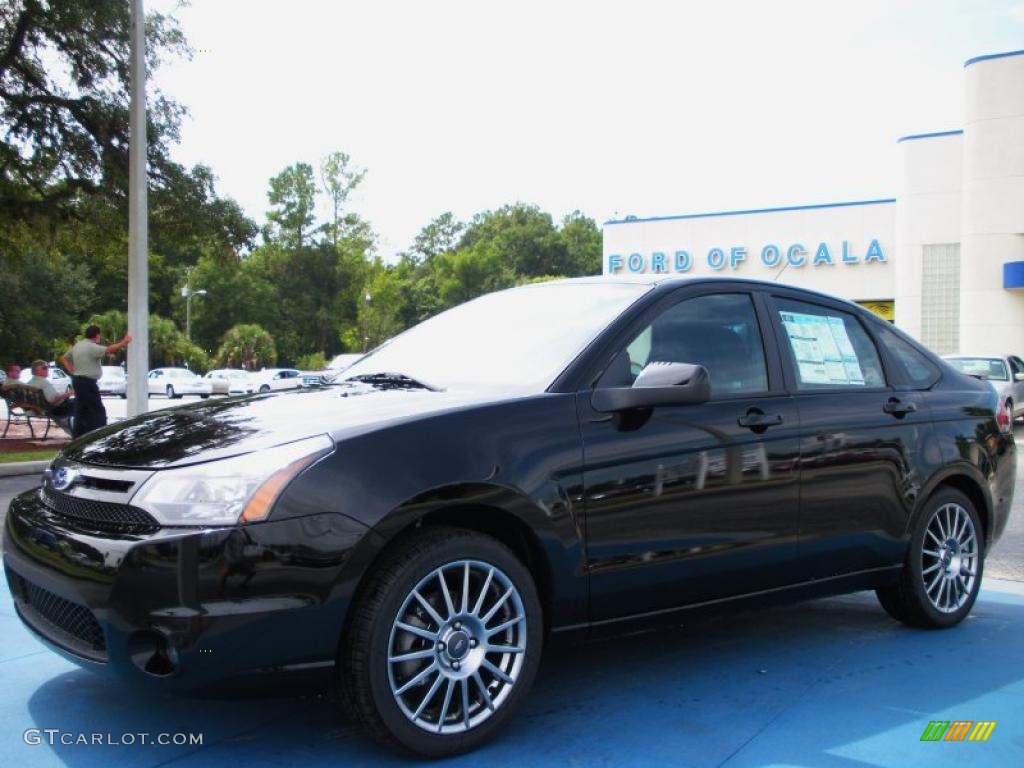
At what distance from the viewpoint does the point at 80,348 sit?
1249cm

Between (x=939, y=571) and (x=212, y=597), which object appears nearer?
(x=212, y=597)

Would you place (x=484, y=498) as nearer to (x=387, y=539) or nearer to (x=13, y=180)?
(x=387, y=539)

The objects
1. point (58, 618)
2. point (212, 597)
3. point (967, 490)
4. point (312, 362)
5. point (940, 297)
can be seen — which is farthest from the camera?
point (312, 362)

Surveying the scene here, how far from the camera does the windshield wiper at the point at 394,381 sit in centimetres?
382

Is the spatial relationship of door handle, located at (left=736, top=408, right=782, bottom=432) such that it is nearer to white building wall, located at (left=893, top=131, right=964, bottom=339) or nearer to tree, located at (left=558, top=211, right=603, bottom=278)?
white building wall, located at (left=893, top=131, right=964, bottom=339)

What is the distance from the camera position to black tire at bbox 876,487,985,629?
15.3 ft

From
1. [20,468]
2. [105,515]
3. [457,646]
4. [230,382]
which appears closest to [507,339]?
[457,646]

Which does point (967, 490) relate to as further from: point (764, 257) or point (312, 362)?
point (312, 362)

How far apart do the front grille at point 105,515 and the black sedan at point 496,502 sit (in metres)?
0.01

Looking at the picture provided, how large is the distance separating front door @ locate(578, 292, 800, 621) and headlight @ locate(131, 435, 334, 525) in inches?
41.4

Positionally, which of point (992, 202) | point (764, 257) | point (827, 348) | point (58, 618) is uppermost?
point (992, 202)

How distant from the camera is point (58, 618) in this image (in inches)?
123

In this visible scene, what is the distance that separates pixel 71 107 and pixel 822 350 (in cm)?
1530

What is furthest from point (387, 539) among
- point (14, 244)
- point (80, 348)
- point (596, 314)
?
point (14, 244)
